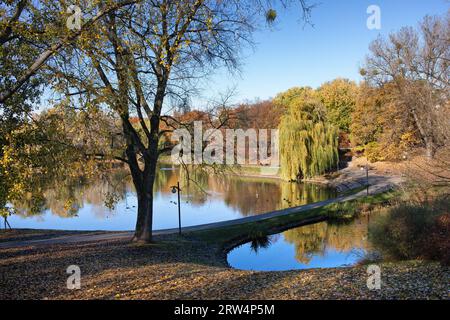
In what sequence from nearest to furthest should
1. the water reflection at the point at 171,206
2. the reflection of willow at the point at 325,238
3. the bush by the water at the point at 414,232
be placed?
the bush by the water at the point at 414,232 → the reflection of willow at the point at 325,238 → the water reflection at the point at 171,206

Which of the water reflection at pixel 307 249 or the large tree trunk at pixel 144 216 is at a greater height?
the large tree trunk at pixel 144 216

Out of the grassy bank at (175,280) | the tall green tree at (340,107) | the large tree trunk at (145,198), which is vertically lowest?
the grassy bank at (175,280)

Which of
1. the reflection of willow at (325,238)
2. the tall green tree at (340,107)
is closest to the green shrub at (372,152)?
the tall green tree at (340,107)

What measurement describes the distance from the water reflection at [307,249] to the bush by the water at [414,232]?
6.60 feet

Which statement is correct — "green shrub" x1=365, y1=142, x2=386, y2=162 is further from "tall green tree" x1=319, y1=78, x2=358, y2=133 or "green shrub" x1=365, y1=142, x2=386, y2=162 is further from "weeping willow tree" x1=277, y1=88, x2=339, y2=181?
"tall green tree" x1=319, y1=78, x2=358, y2=133

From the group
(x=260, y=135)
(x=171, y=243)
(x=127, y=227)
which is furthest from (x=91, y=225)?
(x=260, y=135)

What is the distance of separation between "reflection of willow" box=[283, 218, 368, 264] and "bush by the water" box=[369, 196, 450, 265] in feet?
12.8

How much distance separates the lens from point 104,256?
37.8 ft

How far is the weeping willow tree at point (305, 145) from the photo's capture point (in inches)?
1439

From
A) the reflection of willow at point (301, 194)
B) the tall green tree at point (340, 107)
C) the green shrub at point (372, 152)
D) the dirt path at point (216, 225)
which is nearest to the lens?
the dirt path at point (216, 225)

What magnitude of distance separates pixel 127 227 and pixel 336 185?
70.8 feet

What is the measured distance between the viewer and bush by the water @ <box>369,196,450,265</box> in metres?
9.22

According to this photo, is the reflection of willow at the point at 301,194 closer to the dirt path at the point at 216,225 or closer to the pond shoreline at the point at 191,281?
the dirt path at the point at 216,225

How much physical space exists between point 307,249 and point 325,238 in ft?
6.26
